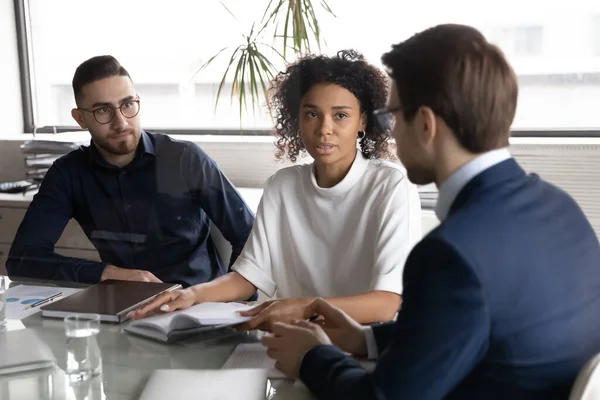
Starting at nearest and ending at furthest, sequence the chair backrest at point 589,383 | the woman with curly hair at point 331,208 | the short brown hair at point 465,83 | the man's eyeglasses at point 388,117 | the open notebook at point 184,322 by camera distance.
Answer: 1. the chair backrest at point 589,383
2. the short brown hair at point 465,83
3. the man's eyeglasses at point 388,117
4. the open notebook at point 184,322
5. the woman with curly hair at point 331,208

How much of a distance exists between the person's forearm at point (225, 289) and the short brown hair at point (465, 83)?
0.85 m

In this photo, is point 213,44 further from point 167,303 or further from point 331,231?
point 167,303

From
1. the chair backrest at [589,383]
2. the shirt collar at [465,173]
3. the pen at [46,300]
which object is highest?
the shirt collar at [465,173]

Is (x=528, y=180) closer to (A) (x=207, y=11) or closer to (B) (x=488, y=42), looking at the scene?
(B) (x=488, y=42)

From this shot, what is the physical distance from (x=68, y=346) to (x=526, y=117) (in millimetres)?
1616

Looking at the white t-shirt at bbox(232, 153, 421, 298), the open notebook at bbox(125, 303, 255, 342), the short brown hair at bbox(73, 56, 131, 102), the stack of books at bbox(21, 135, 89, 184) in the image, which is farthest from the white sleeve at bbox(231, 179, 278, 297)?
the stack of books at bbox(21, 135, 89, 184)

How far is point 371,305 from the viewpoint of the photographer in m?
1.55

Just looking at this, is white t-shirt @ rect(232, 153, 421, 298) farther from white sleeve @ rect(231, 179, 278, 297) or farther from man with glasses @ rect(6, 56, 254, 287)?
man with glasses @ rect(6, 56, 254, 287)

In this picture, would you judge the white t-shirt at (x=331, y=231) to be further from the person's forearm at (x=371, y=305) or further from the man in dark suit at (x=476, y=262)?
the man in dark suit at (x=476, y=262)

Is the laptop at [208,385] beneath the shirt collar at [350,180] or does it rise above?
beneath

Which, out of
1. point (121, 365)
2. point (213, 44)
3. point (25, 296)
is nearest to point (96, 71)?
point (213, 44)

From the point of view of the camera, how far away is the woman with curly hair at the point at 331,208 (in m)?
1.69

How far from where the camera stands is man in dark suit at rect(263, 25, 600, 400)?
903mm

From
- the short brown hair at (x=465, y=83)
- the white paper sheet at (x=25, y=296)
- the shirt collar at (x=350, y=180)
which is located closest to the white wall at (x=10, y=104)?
the white paper sheet at (x=25, y=296)
